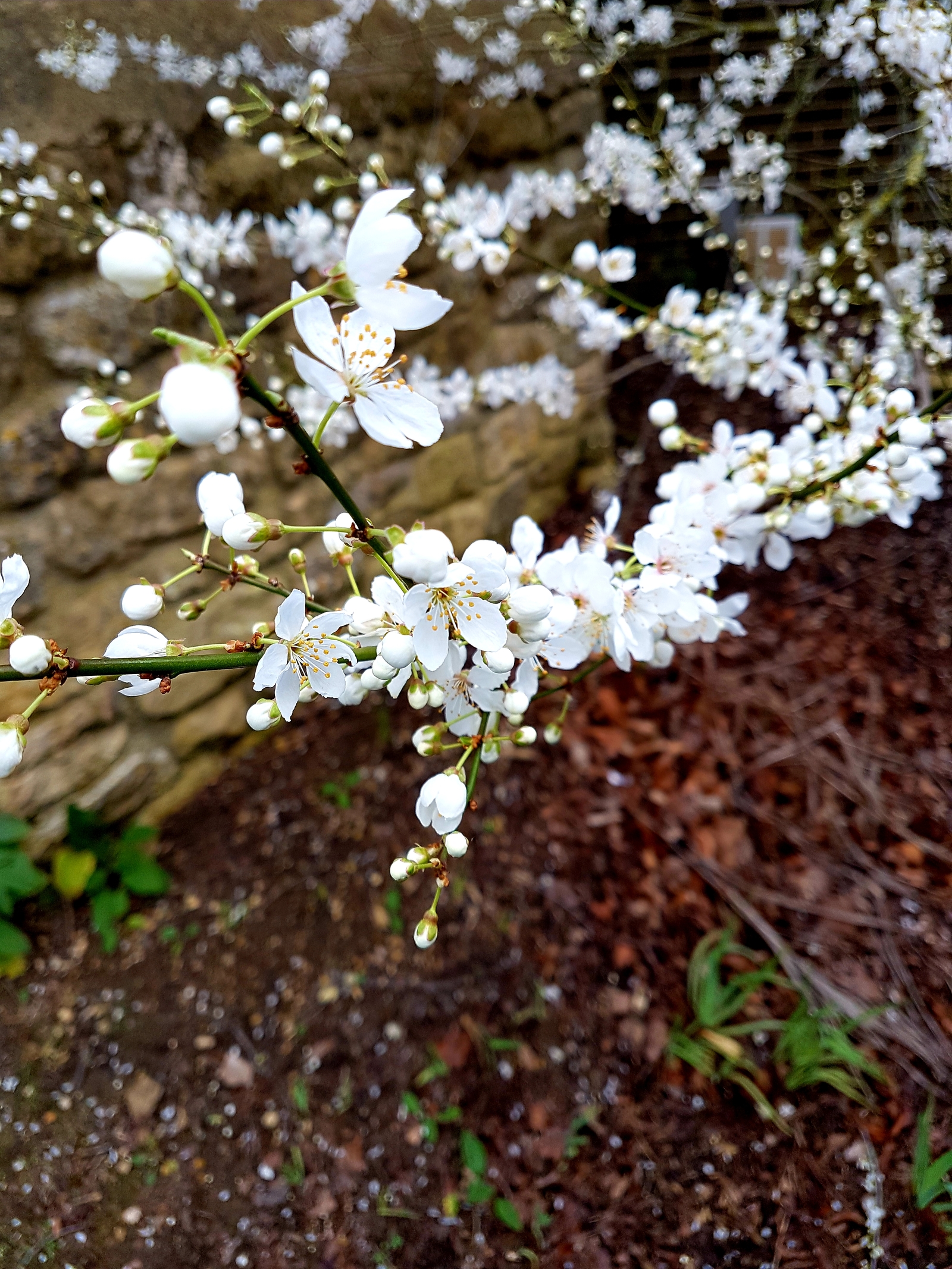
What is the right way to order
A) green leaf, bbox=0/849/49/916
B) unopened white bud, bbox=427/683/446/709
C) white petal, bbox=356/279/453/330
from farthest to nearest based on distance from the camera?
1. green leaf, bbox=0/849/49/916
2. unopened white bud, bbox=427/683/446/709
3. white petal, bbox=356/279/453/330

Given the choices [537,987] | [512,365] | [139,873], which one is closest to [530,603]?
[537,987]

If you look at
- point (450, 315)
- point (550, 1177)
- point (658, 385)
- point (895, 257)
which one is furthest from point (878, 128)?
point (550, 1177)

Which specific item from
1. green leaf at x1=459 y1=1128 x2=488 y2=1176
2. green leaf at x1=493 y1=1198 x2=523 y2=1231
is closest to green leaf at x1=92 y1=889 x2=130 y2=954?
green leaf at x1=459 y1=1128 x2=488 y2=1176

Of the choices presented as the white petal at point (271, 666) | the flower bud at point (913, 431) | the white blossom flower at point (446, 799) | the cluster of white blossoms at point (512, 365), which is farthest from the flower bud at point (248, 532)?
the flower bud at point (913, 431)

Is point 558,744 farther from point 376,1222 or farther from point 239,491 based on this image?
point 239,491

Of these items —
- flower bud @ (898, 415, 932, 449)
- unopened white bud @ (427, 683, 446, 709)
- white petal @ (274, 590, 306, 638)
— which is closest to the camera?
white petal @ (274, 590, 306, 638)

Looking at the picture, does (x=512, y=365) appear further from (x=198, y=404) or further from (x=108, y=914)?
(x=198, y=404)

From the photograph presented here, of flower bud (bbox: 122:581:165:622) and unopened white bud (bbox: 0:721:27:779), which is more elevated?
flower bud (bbox: 122:581:165:622)

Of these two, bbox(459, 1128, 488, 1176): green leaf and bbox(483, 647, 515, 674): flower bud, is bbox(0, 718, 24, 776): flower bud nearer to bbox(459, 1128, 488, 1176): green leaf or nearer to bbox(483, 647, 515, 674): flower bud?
bbox(483, 647, 515, 674): flower bud
